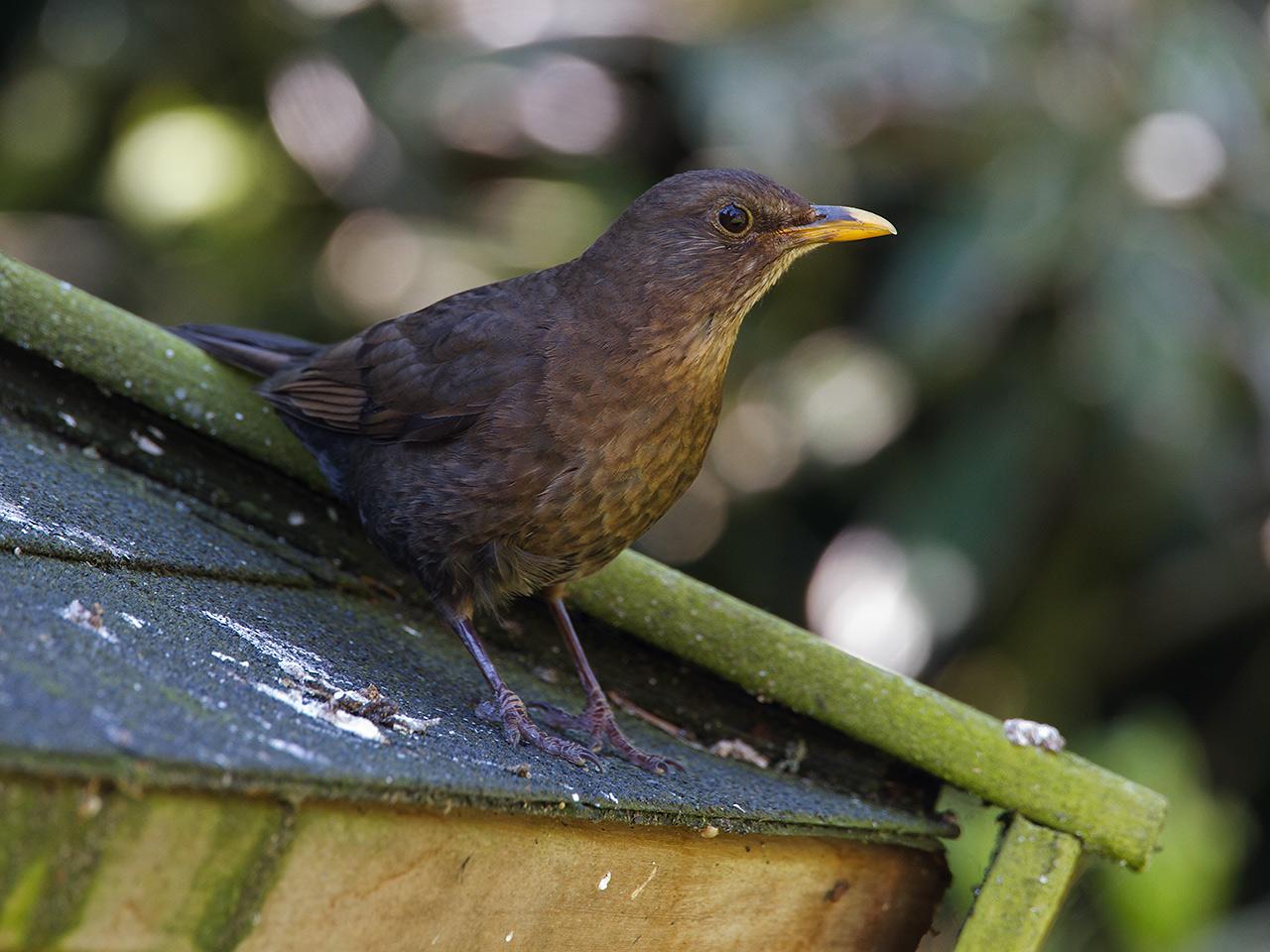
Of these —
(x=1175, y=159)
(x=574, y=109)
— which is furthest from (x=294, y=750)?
(x=574, y=109)

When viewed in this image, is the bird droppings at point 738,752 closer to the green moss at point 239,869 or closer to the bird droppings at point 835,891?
the bird droppings at point 835,891

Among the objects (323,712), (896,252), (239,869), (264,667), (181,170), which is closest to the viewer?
(239,869)

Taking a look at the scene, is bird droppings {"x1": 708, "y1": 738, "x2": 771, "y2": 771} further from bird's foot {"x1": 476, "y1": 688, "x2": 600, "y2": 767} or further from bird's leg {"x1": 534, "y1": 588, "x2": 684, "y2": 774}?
bird's foot {"x1": 476, "y1": 688, "x2": 600, "y2": 767}

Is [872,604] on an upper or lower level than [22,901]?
lower

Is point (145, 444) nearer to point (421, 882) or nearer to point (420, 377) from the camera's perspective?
point (420, 377)

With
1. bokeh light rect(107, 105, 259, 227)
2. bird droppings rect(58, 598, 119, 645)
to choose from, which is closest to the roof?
bird droppings rect(58, 598, 119, 645)

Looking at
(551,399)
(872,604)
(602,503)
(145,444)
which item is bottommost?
(872,604)

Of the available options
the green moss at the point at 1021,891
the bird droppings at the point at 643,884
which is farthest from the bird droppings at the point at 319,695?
the green moss at the point at 1021,891
